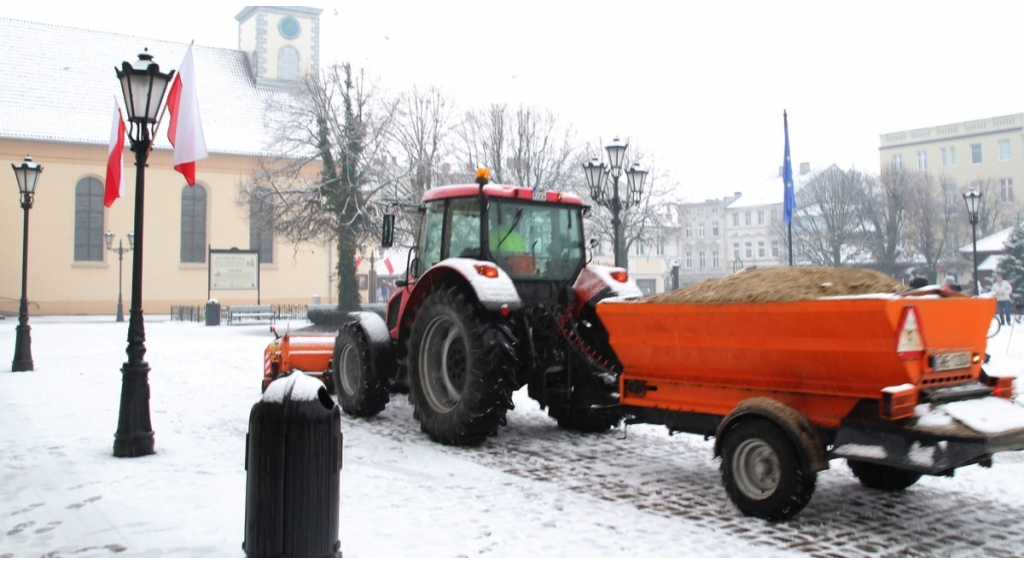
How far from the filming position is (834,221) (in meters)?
45.1

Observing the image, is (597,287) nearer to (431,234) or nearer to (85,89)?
(431,234)

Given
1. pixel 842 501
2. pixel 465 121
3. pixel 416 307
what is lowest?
pixel 842 501

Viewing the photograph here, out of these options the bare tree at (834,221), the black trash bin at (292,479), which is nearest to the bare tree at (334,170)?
the black trash bin at (292,479)

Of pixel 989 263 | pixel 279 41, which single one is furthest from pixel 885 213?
pixel 279 41

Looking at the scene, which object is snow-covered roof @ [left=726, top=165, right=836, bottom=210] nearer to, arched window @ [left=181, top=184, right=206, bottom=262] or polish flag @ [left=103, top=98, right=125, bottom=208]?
arched window @ [left=181, top=184, right=206, bottom=262]

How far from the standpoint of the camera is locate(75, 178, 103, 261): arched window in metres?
42.7

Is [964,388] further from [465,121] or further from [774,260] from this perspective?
[774,260]

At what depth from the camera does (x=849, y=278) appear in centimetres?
564

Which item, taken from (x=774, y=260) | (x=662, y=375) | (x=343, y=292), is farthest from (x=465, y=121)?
(x=774, y=260)

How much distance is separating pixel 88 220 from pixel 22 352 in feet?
105

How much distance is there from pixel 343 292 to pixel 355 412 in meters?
20.5

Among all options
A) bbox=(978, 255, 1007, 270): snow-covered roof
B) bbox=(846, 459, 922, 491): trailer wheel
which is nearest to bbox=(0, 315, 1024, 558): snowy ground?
bbox=(846, 459, 922, 491): trailer wheel

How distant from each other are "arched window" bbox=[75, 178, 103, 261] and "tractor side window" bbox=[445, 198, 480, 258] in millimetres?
40539

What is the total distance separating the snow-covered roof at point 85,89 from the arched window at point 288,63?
95.5 inches
